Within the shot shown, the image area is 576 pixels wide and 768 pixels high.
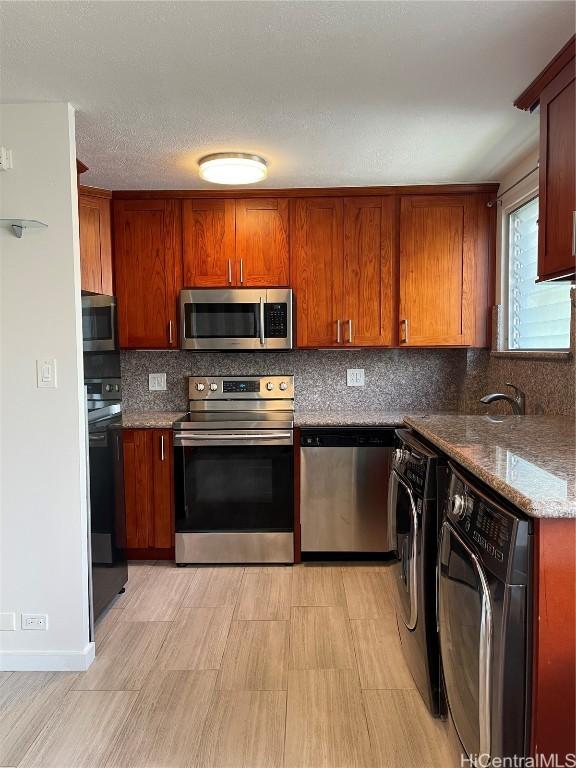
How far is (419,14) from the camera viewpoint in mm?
1588

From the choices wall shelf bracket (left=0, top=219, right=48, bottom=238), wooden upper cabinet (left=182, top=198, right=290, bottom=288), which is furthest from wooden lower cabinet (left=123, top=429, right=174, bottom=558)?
wall shelf bracket (left=0, top=219, right=48, bottom=238)

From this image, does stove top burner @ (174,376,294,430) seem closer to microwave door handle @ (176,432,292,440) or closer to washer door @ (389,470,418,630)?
microwave door handle @ (176,432,292,440)

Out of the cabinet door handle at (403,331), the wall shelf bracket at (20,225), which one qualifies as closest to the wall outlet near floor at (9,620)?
the wall shelf bracket at (20,225)

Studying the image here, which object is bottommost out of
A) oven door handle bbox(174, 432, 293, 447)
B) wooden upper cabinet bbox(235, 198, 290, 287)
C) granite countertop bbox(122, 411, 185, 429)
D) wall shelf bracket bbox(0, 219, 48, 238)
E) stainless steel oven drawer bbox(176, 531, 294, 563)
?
stainless steel oven drawer bbox(176, 531, 294, 563)

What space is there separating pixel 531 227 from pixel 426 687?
2.34m

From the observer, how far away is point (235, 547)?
10.7 ft

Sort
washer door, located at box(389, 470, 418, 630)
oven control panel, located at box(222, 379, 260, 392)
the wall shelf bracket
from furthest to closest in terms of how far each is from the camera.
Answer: oven control panel, located at box(222, 379, 260, 392)
the wall shelf bracket
washer door, located at box(389, 470, 418, 630)

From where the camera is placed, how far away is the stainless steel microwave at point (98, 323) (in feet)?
7.71

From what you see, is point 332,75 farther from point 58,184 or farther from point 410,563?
point 410,563

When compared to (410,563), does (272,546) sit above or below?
below

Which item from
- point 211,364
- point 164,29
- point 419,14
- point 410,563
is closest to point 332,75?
point 419,14


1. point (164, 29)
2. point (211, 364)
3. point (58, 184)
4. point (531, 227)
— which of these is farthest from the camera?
point (211, 364)

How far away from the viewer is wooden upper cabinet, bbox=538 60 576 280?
1799 millimetres

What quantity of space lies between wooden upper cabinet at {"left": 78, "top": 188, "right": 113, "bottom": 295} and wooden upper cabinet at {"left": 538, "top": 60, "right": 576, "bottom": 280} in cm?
222
